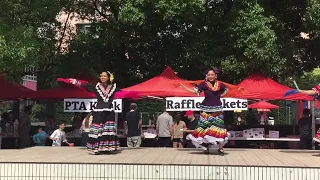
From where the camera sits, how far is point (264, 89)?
16594 millimetres

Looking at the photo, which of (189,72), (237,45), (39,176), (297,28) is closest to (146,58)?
(189,72)

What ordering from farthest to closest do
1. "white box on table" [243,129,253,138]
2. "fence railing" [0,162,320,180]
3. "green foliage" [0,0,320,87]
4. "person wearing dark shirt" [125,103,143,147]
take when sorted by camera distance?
"green foliage" [0,0,320,87]
"white box on table" [243,129,253,138]
"person wearing dark shirt" [125,103,143,147]
"fence railing" [0,162,320,180]

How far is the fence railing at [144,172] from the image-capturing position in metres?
7.62

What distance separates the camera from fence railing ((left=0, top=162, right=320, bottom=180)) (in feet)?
25.0

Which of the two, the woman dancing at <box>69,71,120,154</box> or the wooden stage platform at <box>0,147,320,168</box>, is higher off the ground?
the woman dancing at <box>69,71,120,154</box>

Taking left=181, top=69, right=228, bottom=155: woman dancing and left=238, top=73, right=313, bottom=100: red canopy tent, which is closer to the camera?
left=181, top=69, right=228, bottom=155: woman dancing

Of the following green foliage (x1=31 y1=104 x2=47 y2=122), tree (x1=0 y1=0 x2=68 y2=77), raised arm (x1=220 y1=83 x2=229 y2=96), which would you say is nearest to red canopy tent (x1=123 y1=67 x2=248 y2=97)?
tree (x1=0 y1=0 x2=68 y2=77)

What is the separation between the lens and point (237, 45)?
17.6 meters

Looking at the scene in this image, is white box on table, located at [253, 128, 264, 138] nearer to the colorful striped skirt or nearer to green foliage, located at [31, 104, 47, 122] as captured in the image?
the colorful striped skirt

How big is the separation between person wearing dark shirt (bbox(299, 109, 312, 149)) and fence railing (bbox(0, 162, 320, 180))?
8.13 meters

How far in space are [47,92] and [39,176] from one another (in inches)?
393

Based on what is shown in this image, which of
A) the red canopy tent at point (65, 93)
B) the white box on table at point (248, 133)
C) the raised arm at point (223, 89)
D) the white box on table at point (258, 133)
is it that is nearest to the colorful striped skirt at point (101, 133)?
the raised arm at point (223, 89)

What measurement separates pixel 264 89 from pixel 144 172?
963 cm

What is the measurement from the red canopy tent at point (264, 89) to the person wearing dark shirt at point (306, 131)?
0.80 meters
